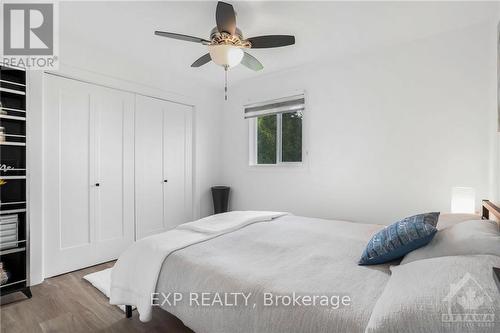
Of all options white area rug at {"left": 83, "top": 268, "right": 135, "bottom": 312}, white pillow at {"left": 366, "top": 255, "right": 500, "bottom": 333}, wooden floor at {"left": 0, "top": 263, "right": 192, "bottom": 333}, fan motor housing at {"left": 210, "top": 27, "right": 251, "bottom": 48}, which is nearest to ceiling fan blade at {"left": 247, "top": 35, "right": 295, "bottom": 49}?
fan motor housing at {"left": 210, "top": 27, "right": 251, "bottom": 48}

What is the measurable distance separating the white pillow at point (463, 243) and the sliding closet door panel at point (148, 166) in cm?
308

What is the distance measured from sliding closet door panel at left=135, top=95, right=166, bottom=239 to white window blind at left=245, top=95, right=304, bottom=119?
134 centimetres

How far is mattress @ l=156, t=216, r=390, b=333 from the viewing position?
3.32 feet

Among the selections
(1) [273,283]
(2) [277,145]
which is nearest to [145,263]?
(1) [273,283]

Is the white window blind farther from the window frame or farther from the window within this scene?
the window frame

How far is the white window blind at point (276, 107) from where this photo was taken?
355 cm

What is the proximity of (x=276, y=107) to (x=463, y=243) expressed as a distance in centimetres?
290

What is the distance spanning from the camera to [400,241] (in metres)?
1.34

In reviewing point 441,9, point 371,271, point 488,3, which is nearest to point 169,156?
point 371,271

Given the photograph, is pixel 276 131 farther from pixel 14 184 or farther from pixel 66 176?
pixel 14 184

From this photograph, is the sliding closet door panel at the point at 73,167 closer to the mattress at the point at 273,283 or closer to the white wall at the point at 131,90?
the white wall at the point at 131,90

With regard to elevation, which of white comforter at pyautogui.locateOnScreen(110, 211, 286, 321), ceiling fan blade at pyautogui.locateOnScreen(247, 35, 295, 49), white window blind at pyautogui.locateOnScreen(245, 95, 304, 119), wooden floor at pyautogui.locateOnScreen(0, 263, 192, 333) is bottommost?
wooden floor at pyautogui.locateOnScreen(0, 263, 192, 333)

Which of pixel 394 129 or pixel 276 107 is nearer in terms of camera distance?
pixel 394 129

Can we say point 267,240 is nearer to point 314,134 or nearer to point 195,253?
point 195,253
